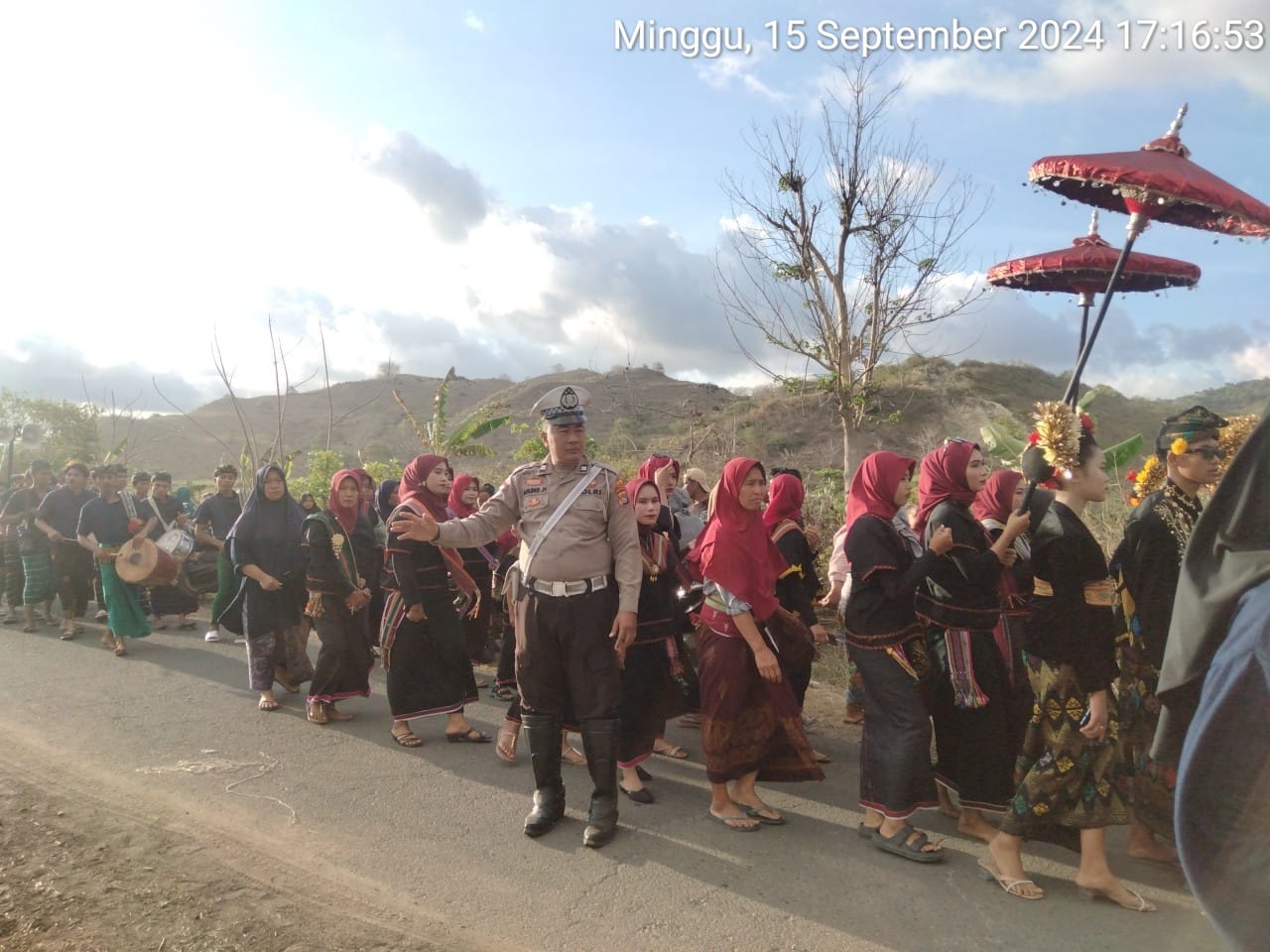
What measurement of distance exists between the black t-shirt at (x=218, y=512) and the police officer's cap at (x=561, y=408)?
21.7ft

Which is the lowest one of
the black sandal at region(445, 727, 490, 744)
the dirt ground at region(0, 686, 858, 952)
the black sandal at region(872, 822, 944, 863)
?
the black sandal at region(445, 727, 490, 744)

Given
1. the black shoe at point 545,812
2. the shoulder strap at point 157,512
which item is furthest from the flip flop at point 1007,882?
the shoulder strap at point 157,512

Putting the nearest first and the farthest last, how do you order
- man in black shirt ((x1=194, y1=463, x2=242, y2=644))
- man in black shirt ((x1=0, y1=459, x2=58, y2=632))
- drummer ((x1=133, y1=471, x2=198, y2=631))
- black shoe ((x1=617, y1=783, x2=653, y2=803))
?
black shoe ((x1=617, y1=783, x2=653, y2=803))
man in black shirt ((x1=194, y1=463, x2=242, y2=644))
man in black shirt ((x1=0, y1=459, x2=58, y2=632))
drummer ((x1=133, y1=471, x2=198, y2=631))

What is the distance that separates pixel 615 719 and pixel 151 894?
224 centimetres

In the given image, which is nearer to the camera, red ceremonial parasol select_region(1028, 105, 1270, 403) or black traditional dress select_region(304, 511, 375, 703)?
red ceremonial parasol select_region(1028, 105, 1270, 403)

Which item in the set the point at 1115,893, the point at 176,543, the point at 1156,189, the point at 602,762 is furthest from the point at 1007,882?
the point at 176,543

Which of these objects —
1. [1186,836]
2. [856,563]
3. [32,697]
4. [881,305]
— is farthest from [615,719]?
[881,305]

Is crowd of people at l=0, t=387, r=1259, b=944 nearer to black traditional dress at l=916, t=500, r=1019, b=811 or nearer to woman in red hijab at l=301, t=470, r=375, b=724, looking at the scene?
black traditional dress at l=916, t=500, r=1019, b=811

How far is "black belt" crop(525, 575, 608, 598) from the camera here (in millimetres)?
4582

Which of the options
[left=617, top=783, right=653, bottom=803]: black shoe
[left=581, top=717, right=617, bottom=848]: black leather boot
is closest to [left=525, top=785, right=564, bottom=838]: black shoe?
[left=581, top=717, right=617, bottom=848]: black leather boot

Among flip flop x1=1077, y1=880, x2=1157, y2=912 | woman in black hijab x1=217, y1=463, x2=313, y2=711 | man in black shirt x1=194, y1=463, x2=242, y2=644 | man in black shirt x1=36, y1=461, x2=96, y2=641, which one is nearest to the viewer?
flip flop x1=1077, y1=880, x2=1157, y2=912

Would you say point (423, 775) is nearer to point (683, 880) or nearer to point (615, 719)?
point (615, 719)

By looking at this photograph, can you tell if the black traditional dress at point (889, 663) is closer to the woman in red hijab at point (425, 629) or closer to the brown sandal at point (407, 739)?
the woman in red hijab at point (425, 629)

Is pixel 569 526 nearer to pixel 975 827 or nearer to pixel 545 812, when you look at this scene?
pixel 545 812
